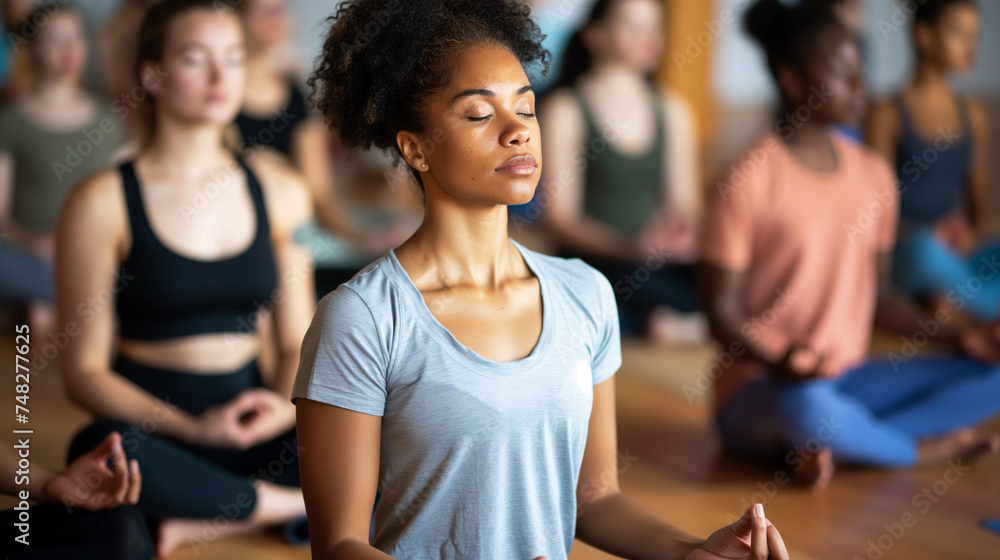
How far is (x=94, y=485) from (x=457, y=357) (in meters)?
0.70

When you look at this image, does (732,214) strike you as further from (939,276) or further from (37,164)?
(37,164)

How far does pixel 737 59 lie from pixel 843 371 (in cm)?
411

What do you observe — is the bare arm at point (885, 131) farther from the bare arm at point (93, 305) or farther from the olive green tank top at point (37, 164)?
the olive green tank top at point (37, 164)

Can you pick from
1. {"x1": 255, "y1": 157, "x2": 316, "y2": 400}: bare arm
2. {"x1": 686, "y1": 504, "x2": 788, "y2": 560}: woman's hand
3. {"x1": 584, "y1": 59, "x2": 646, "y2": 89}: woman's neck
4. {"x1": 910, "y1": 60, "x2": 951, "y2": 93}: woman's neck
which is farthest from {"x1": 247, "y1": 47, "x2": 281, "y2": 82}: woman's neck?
{"x1": 686, "y1": 504, "x2": 788, "y2": 560}: woman's hand

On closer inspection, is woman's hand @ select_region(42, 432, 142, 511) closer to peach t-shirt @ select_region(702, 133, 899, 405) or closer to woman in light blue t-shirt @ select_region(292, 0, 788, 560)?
woman in light blue t-shirt @ select_region(292, 0, 788, 560)

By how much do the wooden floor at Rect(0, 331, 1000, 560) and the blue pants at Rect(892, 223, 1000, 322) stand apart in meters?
0.66

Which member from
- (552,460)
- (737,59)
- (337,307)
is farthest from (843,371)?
(737,59)

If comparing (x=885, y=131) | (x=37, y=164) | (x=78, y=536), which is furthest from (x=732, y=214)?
(x=37, y=164)

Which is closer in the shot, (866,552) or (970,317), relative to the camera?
(866,552)

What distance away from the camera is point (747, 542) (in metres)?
0.99

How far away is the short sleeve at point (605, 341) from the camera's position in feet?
3.80

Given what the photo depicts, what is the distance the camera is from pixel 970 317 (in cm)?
332

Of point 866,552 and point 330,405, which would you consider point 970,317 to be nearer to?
point 866,552

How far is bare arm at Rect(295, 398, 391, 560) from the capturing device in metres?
0.99
